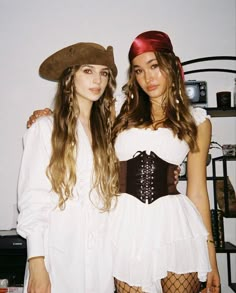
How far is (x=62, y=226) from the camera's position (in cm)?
131

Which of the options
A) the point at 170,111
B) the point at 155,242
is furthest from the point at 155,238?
the point at 170,111

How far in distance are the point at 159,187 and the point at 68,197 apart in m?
0.47

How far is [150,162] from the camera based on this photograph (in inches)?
58.4

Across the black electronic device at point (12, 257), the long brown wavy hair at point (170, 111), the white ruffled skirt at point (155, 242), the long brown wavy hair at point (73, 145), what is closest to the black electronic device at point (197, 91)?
the long brown wavy hair at point (170, 111)

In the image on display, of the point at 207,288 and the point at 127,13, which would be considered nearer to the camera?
the point at 207,288

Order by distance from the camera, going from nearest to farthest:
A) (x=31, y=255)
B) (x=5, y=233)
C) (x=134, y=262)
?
(x=31, y=255)
(x=134, y=262)
(x=5, y=233)

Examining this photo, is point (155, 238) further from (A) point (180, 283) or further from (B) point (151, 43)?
(B) point (151, 43)

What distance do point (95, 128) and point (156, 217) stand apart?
0.59 meters

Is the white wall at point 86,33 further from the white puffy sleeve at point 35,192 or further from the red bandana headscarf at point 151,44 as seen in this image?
the white puffy sleeve at point 35,192

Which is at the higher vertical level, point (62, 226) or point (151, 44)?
point (151, 44)

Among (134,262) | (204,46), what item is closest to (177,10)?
(204,46)

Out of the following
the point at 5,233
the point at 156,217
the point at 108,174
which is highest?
the point at 108,174

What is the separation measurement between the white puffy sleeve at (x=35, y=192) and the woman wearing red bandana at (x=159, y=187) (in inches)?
14.3

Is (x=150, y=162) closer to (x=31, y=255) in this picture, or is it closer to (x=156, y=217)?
(x=156, y=217)
